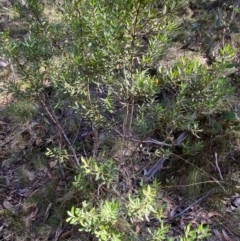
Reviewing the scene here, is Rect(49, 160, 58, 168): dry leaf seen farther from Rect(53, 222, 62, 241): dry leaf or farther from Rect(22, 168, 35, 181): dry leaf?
Rect(53, 222, 62, 241): dry leaf

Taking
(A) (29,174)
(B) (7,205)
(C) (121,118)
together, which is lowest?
(B) (7,205)

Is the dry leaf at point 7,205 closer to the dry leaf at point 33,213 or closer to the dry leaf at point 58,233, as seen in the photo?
the dry leaf at point 33,213

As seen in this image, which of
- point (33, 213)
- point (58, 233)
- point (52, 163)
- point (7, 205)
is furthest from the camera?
point (52, 163)

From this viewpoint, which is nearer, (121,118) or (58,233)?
(58,233)

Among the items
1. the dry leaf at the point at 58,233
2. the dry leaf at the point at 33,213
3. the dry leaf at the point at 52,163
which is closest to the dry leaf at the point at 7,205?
the dry leaf at the point at 33,213

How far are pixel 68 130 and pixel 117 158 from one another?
70 cm

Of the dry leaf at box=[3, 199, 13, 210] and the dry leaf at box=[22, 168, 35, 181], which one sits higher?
the dry leaf at box=[22, 168, 35, 181]

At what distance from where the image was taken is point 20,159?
3.13 metres

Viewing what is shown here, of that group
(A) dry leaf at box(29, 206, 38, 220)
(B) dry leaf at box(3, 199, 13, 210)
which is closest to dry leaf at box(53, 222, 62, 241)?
(A) dry leaf at box(29, 206, 38, 220)

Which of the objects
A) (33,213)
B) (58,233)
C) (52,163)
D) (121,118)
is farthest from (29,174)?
(121,118)

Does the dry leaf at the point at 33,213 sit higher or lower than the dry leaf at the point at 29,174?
lower

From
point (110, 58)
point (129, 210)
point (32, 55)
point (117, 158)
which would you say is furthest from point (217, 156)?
point (32, 55)

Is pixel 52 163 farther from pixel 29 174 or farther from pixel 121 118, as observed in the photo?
pixel 121 118

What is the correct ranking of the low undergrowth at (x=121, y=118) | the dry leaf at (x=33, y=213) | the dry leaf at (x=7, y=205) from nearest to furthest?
the low undergrowth at (x=121, y=118)
the dry leaf at (x=33, y=213)
the dry leaf at (x=7, y=205)
